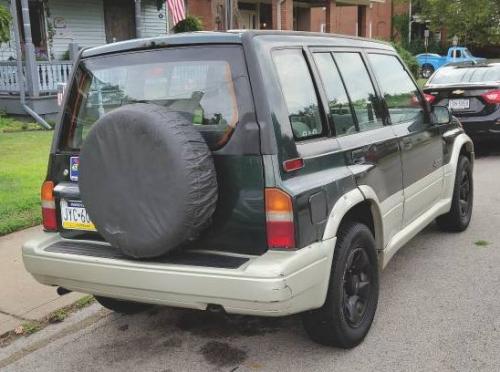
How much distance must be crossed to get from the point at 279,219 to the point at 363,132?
3.91 ft

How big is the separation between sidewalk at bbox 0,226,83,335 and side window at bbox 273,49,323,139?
7.68ft

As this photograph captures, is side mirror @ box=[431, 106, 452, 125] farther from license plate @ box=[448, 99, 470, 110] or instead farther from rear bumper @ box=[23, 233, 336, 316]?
license plate @ box=[448, 99, 470, 110]

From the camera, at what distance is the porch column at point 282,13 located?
78.8ft

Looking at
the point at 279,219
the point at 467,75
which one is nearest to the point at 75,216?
the point at 279,219

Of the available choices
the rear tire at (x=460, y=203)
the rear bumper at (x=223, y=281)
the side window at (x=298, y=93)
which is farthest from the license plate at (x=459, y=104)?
the rear bumper at (x=223, y=281)

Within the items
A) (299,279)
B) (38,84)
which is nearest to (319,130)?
(299,279)

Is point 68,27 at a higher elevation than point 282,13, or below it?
below

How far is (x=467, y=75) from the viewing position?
10414 millimetres

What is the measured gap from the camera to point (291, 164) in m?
3.06

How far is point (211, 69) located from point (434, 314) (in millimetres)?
2247

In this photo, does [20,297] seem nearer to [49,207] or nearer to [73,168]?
[49,207]

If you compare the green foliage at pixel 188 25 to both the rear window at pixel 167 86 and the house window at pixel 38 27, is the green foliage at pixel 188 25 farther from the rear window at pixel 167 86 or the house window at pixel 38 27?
the rear window at pixel 167 86

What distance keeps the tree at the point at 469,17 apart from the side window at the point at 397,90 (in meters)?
27.5

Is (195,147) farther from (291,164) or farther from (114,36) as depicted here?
(114,36)
